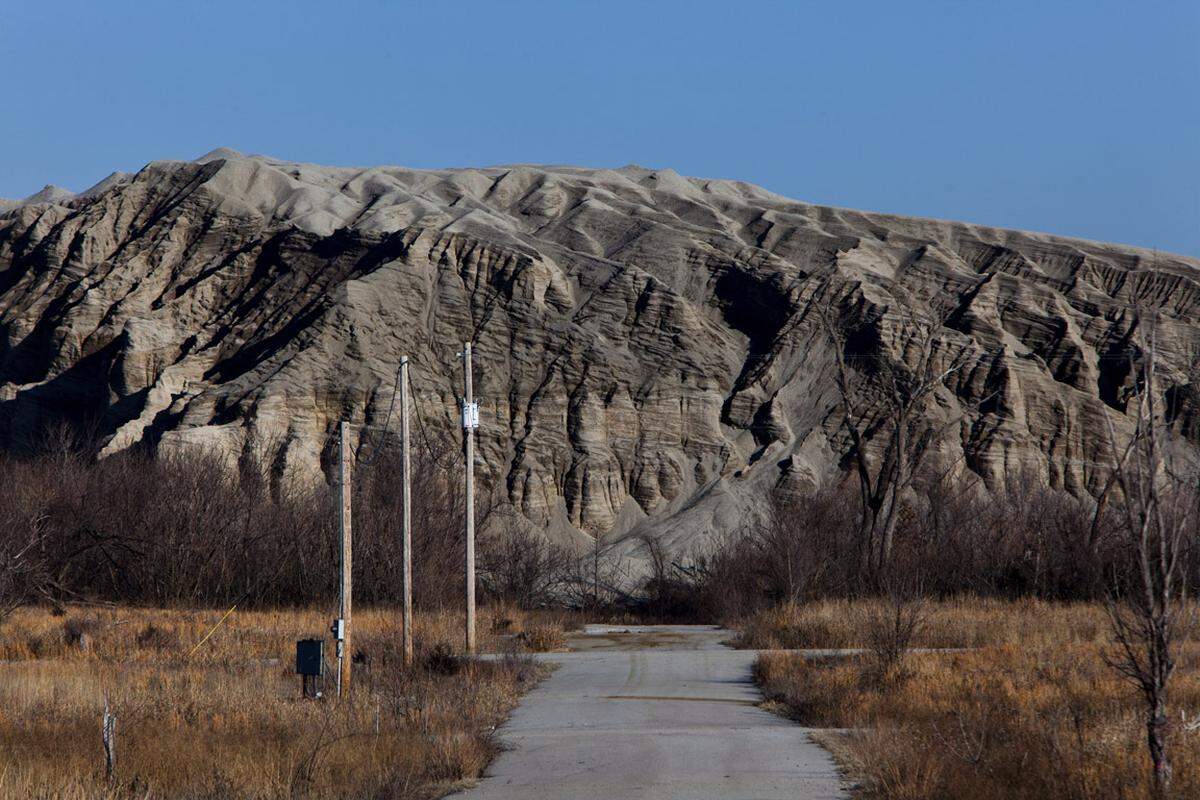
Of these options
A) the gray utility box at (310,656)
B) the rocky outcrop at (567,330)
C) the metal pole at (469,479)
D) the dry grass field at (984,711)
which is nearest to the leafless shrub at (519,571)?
the rocky outcrop at (567,330)

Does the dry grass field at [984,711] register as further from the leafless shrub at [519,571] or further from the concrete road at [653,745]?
the leafless shrub at [519,571]

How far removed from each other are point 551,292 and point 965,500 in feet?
99.4

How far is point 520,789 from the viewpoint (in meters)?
11.7

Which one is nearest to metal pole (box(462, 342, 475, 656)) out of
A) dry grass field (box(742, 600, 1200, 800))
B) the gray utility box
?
dry grass field (box(742, 600, 1200, 800))

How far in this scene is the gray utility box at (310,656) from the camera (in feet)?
55.8

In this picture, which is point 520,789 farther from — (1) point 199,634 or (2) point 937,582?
(2) point 937,582

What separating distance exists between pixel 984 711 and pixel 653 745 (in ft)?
12.7

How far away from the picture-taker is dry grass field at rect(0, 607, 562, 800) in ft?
38.3

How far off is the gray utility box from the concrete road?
2.63 metres

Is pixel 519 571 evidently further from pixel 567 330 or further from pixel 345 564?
pixel 345 564

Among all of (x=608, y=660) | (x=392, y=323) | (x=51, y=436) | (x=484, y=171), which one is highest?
(x=484, y=171)

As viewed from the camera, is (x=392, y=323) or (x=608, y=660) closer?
(x=608, y=660)

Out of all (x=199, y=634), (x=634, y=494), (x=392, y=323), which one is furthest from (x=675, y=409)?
(x=199, y=634)

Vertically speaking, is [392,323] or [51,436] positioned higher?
[392,323]
